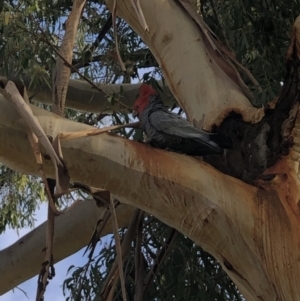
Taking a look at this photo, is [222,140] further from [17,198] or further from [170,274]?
[17,198]

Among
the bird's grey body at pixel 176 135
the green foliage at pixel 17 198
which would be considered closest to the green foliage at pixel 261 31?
the bird's grey body at pixel 176 135

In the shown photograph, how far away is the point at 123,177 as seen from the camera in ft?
4.09

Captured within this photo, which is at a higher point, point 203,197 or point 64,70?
point 64,70

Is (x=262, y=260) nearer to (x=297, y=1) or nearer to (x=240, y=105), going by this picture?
(x=240, y=105)

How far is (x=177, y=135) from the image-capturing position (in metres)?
1.34

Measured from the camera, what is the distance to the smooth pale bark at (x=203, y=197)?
1.22 metres

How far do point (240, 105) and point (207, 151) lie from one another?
0.21 m

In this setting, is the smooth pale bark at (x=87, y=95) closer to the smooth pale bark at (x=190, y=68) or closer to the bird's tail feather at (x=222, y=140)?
the smooth pale bark at (x=190, y=68)

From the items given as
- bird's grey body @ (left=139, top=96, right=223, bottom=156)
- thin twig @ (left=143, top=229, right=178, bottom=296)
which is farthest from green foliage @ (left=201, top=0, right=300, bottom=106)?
bird's grey body @ (left=139, top=96, right=223, bottom=156)

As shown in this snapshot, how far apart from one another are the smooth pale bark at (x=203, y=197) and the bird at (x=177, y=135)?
36 mm

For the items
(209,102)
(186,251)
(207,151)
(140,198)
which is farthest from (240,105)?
(186,251)

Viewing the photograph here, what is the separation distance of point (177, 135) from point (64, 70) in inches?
10.0

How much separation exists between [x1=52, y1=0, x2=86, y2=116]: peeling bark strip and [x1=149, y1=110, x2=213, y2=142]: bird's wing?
0.73ft

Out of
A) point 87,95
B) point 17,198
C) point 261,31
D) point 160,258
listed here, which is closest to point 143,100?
point 160,258
